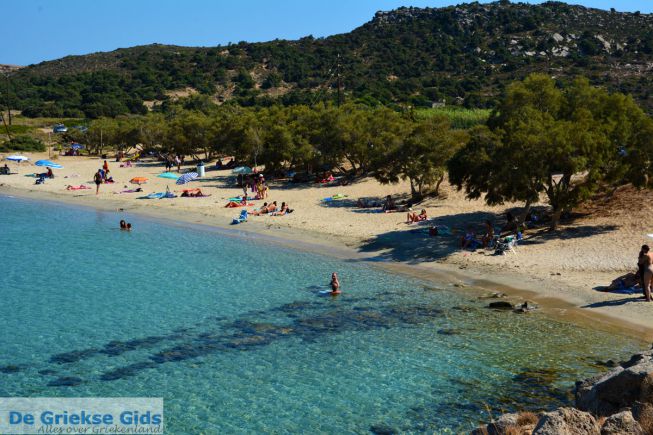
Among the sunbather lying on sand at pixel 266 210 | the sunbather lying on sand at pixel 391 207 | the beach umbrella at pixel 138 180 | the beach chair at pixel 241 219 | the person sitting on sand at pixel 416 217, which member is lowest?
the beach chair at pixel 241 219

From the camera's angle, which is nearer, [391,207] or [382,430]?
[382,430]

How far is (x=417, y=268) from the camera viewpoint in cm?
2511

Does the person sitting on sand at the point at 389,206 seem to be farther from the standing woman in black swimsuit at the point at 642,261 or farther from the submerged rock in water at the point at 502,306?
the standing woman in black swimsuit at the point at 642,261

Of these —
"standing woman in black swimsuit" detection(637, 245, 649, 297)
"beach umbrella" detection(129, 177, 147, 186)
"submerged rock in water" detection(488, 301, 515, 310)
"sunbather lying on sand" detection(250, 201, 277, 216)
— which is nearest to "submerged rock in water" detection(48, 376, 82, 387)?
"submerged rock in water" detection(488, 301, 515, 310)

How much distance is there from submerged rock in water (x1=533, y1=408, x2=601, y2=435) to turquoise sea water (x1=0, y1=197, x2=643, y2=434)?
12.9ft

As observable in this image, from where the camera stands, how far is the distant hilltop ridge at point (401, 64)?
295 ft

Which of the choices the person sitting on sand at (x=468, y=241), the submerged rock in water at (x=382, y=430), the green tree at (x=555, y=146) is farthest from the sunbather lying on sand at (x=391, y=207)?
the submerged rock in water at (x=382, y=430)

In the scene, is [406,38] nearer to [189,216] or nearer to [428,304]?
[189,216]

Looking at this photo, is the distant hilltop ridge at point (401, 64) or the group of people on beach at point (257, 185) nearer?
the group of people on beach at point (257, 185)

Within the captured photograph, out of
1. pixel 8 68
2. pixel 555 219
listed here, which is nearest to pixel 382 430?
pixel 555 219

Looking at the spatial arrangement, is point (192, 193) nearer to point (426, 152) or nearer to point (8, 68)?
point (426, 152)

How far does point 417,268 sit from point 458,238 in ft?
11.2

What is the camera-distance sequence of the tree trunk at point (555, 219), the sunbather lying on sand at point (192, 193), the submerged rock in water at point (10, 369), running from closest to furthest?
1. the submerged rock in water at point (10, 369)
2. the tree trunk at point (555, 219)
3. the sunbather lying on sand at point (192, 193)

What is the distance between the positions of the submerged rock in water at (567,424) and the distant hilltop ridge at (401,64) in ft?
229
